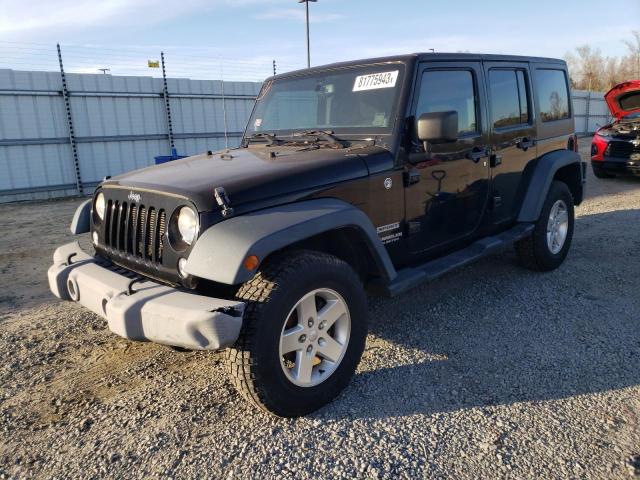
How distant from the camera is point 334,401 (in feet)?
9.53

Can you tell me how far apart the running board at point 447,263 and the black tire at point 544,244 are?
173 mm

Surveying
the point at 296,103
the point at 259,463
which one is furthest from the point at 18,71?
the point at 259,463

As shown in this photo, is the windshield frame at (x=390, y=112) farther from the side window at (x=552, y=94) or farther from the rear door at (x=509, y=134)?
the side window at (x=552, y=94)

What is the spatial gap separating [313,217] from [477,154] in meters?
1.99

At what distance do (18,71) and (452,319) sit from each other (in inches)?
437

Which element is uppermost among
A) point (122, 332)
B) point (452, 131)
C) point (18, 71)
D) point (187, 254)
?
point (18, 71)

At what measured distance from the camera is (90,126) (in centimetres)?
1177

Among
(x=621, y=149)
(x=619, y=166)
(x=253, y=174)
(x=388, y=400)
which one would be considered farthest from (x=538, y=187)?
(x=621, y=149)

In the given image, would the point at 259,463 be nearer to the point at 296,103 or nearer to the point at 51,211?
the point at 296,103

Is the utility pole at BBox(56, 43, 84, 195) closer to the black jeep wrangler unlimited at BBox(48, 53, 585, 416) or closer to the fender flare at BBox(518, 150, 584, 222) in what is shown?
the black jeep wrangler unlimited at BBox(48, 53, 585, 416)

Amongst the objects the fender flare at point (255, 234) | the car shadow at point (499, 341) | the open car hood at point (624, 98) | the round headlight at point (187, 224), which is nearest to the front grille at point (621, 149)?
the open car hood at point (624, 98)

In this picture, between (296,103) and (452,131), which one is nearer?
(452,131)

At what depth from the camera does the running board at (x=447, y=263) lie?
10.6ft

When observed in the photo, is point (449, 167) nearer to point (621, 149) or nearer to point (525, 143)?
point (525, 143)
